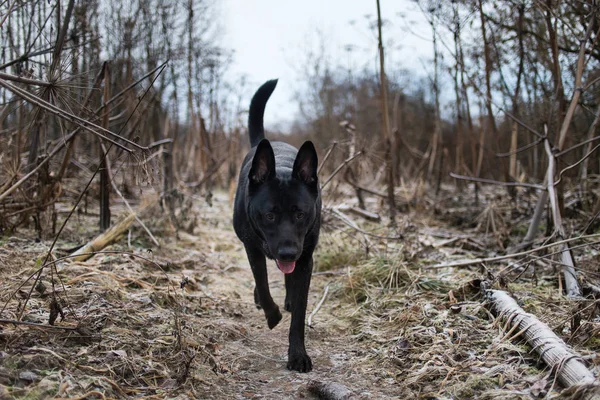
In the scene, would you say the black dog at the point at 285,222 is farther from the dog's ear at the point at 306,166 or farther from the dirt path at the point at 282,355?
the dirt path at the point at 282,355

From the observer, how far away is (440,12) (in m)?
7.44

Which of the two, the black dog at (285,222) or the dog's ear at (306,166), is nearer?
the black dog at (285,222)

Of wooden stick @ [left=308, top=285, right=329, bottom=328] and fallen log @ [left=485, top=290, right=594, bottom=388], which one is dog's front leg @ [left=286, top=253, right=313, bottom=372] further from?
fallen log @ [left=485, top=290, right=594, bottom=388]

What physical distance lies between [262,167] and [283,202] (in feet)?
1.05

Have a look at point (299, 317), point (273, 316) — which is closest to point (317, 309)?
point (273, 316)

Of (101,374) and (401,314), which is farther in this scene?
(401,314)

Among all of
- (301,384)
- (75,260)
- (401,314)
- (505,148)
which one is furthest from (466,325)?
(505,148)

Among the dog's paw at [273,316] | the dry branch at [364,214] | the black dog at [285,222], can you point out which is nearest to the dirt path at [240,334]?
the dog's paw at [273,316]

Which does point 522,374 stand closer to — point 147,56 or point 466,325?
point 466,325

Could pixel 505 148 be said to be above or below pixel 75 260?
above

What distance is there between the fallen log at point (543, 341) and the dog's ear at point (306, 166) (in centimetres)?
148

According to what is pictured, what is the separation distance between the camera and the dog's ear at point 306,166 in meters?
3.43

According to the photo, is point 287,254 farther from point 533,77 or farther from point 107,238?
point 533,77

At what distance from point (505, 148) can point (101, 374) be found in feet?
29.1
